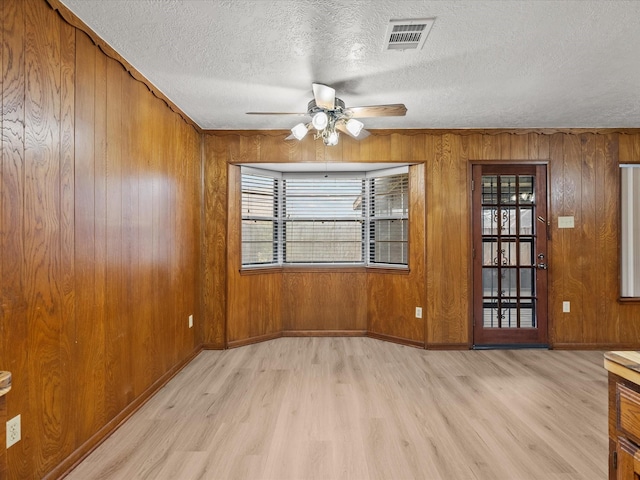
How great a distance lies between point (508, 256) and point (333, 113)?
2758mm

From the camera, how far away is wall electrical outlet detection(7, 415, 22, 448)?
5.28 feet

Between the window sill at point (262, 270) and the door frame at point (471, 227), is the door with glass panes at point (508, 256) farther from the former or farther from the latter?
the window sill at point (262, 270)

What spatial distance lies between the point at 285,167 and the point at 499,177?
2602mm

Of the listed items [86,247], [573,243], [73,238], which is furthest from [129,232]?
[573,243]

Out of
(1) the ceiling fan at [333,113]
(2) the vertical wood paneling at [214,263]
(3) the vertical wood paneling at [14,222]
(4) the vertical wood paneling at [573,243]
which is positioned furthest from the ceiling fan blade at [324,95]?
(4) the vertical wood paneling at [573,243]

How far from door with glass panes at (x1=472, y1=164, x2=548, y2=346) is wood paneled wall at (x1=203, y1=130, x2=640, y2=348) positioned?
0.35ft

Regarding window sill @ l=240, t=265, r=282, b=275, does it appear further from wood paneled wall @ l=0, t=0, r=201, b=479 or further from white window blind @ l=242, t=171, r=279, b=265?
wood paneled wall @ l=0, t=0, r=201, b=479

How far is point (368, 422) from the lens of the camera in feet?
8.21

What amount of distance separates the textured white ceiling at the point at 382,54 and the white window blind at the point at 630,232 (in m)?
0.92

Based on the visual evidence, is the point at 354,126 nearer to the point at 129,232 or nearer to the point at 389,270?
the point at 129,232

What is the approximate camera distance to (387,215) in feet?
15.2

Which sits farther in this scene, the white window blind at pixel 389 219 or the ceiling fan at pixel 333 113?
the white window blind at pixel 389 219

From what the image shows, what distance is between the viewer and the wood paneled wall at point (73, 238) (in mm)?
1650

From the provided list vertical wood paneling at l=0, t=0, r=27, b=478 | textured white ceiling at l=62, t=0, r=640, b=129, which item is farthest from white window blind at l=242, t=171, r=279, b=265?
vertical wood paneling at l=0, t=0, r=27, b=478
